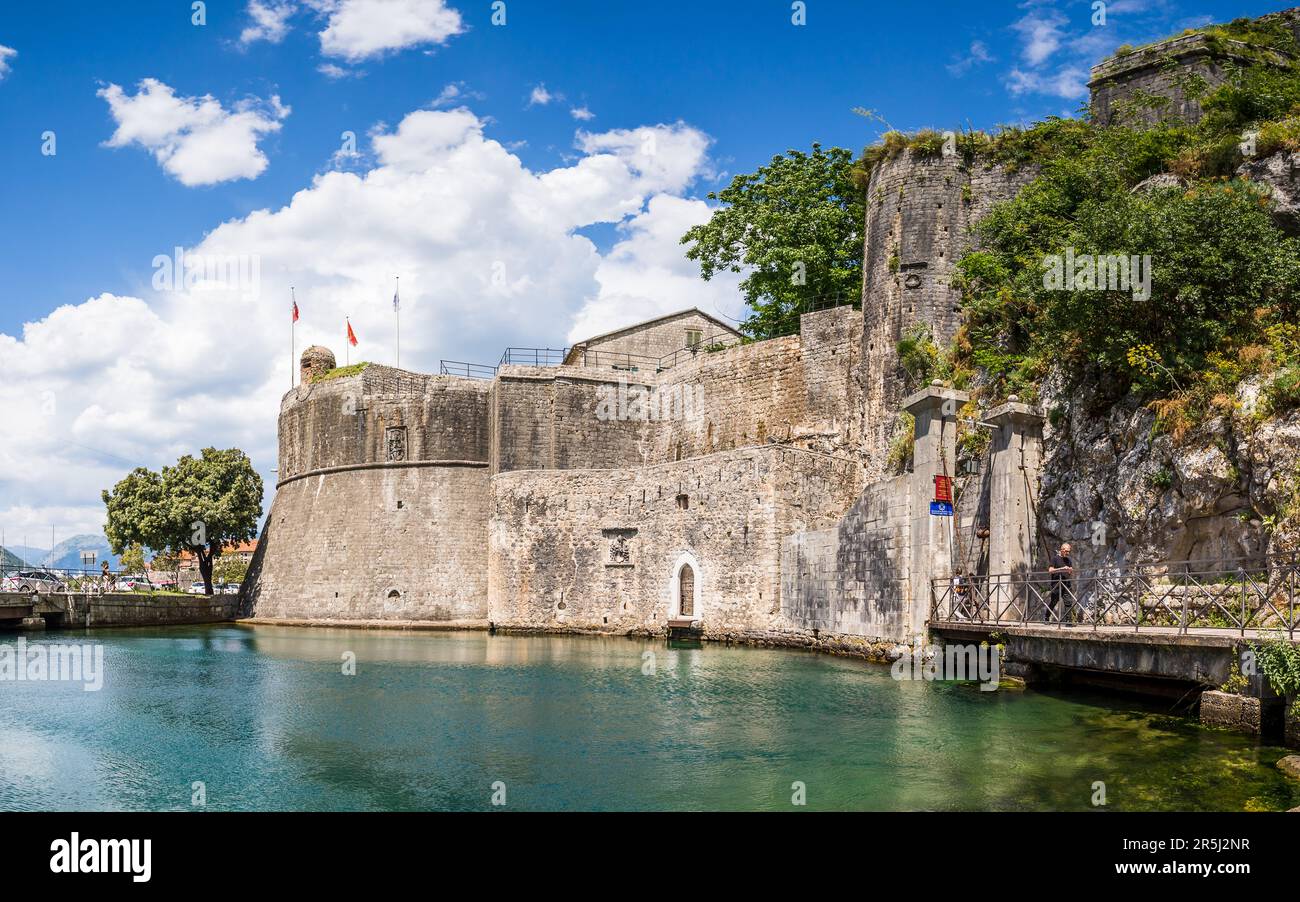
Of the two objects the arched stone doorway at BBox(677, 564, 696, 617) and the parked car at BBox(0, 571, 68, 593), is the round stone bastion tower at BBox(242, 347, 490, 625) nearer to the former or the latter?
the parked car at BBox(0, 571, 68, 593)

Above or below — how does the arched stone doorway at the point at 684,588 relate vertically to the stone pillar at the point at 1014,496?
below

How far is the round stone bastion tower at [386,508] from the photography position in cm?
3678

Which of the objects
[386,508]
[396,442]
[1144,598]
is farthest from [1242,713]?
[396,442]

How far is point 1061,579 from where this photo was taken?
49.0ft

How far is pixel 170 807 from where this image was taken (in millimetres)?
9836

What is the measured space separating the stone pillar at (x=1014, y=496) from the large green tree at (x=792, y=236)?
14.3 metres

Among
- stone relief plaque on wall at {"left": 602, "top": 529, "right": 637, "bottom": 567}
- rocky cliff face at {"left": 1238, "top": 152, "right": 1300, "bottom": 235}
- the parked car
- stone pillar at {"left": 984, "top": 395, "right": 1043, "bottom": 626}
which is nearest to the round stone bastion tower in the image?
the parked car

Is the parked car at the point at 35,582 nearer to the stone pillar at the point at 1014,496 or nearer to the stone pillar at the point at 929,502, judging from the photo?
the stone pillar at the point at 929,502

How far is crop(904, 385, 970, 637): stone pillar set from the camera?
63.8ft

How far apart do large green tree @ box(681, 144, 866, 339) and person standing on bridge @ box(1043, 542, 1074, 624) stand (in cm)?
1630

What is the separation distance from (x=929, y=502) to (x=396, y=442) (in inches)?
948

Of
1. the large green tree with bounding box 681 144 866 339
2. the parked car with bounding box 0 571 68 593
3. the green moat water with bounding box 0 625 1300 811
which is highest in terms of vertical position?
the large green tree with bounding box 681 144 866 339

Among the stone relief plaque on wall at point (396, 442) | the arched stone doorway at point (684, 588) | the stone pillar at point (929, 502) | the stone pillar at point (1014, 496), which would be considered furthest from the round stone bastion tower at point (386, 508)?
the stone pillar at point (1014, 496)

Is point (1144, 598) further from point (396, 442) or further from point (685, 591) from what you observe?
point (396, 442)
